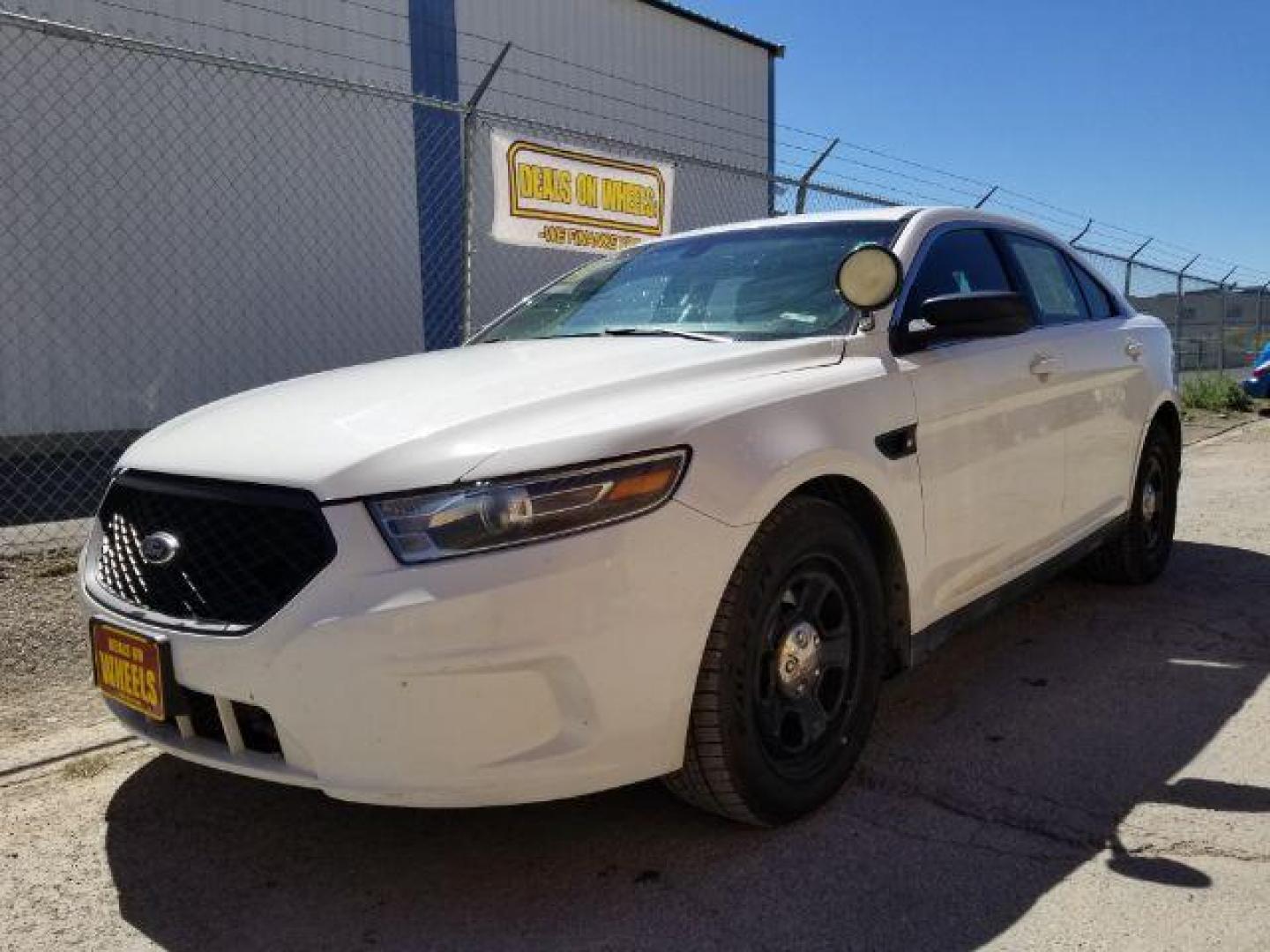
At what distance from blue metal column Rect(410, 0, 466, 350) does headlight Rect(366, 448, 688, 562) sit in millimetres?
9667

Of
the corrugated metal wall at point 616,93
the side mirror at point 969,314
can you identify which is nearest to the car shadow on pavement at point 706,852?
the side mirror at point 969,314

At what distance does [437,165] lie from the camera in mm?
11680

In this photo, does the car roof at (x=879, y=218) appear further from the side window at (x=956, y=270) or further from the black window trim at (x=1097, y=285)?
the black window trim at (x=1097, y=285)

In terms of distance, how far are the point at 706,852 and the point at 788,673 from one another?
0.46 meters

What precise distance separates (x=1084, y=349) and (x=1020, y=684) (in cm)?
130

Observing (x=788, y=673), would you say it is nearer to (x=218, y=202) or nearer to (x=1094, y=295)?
(x=1094, y=295)

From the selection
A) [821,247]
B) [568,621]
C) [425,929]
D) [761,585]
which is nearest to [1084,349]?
[821,247]

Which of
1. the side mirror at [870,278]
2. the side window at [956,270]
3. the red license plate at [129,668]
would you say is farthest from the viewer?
the side window at [956,270]

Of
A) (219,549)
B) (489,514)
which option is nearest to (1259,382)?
(489,514)

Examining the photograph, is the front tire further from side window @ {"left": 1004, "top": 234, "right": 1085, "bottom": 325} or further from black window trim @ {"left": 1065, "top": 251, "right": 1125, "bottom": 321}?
black window trim @ {"left": 1065, "top": 251, "right": 1125, "bottom": 321}

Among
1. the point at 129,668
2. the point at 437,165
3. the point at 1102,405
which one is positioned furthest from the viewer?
the point at 437,165

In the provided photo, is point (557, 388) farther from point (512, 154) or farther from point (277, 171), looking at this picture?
point (277, 171)

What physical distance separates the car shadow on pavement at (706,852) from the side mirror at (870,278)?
1.28 meters

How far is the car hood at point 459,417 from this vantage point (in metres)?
2.13
